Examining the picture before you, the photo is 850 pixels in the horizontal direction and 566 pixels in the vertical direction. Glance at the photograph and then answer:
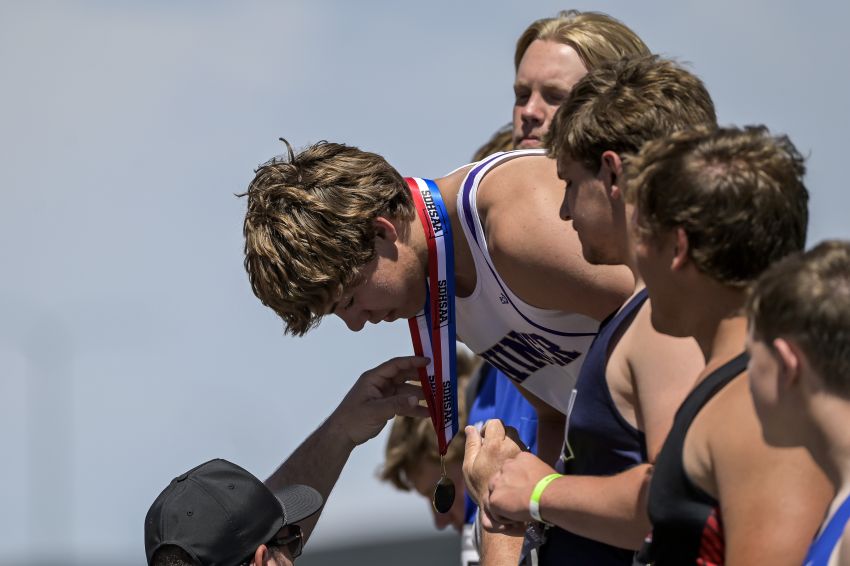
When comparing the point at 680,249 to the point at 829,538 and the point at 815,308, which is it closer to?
the point at 815,308

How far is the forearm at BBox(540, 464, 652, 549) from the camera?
290 cm

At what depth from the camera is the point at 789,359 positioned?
7.50 feet

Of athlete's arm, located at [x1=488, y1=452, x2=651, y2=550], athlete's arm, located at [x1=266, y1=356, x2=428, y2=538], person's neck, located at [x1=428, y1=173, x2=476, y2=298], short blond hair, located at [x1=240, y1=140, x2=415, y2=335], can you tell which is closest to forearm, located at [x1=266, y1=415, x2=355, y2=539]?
athlete's arm, located at [x1=266, y1=356, x2=428, y2=538]

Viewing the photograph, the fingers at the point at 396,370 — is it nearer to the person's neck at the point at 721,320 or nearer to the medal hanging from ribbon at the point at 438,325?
the medal hanging from ribbon at the point at 438,325

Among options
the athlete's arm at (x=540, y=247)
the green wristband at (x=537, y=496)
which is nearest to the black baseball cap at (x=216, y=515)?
the green wristband at (x=537, y=496)

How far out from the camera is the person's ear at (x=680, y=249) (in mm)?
2641

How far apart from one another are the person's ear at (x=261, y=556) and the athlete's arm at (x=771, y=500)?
→ 4.96ft

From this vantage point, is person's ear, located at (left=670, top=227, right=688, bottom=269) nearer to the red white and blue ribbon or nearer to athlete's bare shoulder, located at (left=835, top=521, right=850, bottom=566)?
athlete's bare shoulder, located at (left=835, top=521, right=850, bottom=566)

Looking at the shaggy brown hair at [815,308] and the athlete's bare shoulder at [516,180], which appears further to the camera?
the athlete's bare shoulder at [516,180]

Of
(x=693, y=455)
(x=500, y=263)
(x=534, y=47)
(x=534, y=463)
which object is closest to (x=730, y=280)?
(x=693, y=455)

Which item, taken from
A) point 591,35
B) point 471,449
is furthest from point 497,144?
point 471,449

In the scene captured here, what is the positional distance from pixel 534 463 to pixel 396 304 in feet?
3.58

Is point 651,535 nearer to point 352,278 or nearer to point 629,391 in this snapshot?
point 629,391

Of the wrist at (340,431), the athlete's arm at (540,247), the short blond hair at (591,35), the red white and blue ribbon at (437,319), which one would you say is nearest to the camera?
the athlete's arm at (540,247)
